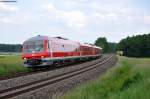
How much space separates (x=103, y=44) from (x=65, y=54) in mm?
157691

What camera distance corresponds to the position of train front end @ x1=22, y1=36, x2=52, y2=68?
31594 millimetres

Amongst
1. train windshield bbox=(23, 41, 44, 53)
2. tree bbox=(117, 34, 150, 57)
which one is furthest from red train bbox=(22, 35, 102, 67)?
tree bbox=(117, 34, 150, 57)

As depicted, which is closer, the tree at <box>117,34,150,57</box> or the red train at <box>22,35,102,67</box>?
the red train at <box>22,35,102,67</box>

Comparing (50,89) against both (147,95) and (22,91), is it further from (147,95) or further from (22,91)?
(147,95)

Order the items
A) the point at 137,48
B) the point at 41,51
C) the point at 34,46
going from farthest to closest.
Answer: the point at 137,48
the point at 34,46
the point at 41,51

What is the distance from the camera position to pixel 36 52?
3222 cm

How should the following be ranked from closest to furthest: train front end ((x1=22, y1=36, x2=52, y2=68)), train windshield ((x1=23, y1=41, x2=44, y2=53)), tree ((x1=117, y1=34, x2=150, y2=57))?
train front end ((x1=22, y1=36, x2=52, y2=68)) < train windshield ((x1=23, y1=41, x2=44, y2=53)) < tree ((x1=117, y1=34, x2=150, y2=57))

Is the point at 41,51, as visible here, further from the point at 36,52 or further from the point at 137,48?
the point at 137,48


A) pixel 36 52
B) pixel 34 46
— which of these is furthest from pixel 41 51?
pixel 34 46

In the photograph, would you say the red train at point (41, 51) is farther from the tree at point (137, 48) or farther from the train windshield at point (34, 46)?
the tree at point (137, 48)

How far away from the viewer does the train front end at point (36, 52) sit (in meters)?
31.6

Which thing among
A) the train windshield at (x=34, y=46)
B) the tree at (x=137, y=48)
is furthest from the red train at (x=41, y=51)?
the tree at (x=137, y=48)

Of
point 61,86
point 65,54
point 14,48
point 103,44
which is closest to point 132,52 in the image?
point 14,48

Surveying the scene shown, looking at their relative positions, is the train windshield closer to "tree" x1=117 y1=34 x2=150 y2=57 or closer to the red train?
the red train
